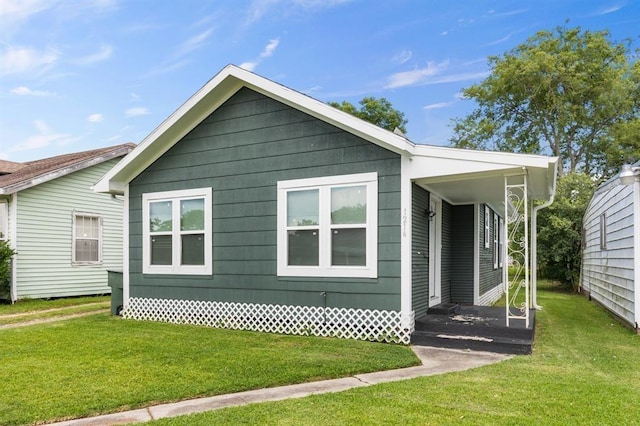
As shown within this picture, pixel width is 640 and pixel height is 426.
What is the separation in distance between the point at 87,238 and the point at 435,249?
1064cm

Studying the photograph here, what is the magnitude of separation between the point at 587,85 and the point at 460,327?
25227 mm

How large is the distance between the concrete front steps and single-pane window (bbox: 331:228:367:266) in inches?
54.3

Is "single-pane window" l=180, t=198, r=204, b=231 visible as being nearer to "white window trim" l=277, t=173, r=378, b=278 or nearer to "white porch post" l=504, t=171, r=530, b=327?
"white window trim" l=277, t=173, r=378, b=278

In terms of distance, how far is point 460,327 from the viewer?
6.91 meters

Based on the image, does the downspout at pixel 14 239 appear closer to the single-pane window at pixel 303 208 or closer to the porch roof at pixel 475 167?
the single-pane window at pixel 303 208

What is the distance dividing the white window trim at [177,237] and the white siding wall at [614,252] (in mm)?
7256

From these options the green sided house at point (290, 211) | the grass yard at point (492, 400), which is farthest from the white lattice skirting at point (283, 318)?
the grass yard at point (492, 400)

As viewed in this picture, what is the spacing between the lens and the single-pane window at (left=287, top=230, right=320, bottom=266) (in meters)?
7.56

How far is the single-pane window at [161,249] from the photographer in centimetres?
906

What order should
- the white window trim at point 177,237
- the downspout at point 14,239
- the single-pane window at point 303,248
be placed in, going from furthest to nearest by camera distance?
the downspout at point 14,239, the white window trim at point 177,237, the single-pane window at point 303,248

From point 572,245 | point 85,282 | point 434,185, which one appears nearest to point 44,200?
point 85,282

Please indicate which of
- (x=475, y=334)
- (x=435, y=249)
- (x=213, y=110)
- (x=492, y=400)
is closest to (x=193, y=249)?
(x=213, y=110)

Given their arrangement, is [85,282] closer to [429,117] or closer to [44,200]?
[44,200]

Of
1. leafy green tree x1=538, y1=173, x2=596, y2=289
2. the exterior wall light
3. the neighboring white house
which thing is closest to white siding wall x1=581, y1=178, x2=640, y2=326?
the neighboring white house
